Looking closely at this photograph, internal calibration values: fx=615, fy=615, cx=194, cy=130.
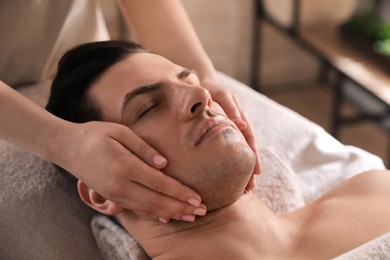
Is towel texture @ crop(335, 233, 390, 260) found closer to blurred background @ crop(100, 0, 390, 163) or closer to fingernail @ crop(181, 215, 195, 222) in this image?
fingernail @ crop(181, 215, 195, 222)

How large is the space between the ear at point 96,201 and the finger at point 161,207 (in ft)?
0.36

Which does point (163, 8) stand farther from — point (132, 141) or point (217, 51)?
point (217, 51)

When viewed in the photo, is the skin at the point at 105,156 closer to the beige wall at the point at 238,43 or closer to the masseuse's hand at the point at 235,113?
the masseuse's hand at the point at 235,113

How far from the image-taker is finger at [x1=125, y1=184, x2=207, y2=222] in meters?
1.07

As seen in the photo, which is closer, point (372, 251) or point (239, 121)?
point (372, 251)

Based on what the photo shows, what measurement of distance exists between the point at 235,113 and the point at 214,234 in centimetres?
27

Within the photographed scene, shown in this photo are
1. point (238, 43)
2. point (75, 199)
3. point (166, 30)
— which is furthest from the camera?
point (238, 43)

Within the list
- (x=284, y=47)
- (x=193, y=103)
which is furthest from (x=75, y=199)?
(x=284, y=47)

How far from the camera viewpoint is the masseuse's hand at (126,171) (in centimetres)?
106

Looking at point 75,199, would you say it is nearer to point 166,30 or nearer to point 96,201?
point 96,201

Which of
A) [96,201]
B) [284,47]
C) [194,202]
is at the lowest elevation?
[284,47]

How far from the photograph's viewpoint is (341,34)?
275 cm

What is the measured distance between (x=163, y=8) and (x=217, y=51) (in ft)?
5.58

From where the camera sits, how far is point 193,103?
116cm
